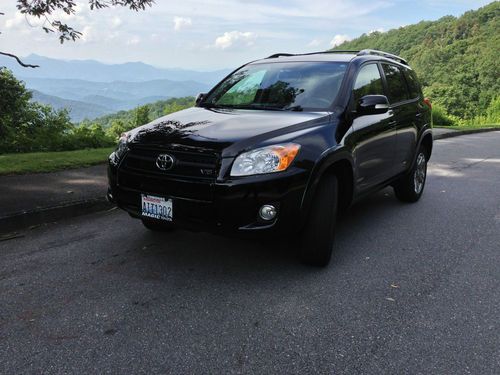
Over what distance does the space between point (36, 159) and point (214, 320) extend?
601cm

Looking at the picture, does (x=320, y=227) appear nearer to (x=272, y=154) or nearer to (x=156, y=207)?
(x=272, y=154)

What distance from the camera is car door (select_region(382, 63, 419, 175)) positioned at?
5.05 meters

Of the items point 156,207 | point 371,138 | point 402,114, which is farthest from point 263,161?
point 402,114

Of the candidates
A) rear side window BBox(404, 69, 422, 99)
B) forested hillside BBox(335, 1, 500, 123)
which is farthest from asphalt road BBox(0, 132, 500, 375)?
forested hillside BBox(335, 1, 500, 123)

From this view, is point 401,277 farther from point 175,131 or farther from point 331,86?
point 175,131

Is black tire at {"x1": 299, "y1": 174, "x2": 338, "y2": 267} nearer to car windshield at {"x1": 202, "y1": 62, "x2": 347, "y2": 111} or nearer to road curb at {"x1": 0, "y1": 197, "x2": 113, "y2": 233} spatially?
car windshield at {"x1": 202, "y1": 62, "x2": 347, "y2": 111}

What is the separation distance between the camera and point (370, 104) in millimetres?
4051

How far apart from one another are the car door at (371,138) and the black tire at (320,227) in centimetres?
60

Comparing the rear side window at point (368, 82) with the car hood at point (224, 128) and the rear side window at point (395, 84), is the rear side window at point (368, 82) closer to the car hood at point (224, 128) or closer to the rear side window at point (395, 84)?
the rear side window at point (395, 84)

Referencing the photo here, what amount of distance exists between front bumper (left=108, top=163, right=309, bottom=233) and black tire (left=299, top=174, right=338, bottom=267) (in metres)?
0.20

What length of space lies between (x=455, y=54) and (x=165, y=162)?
88.7 metres

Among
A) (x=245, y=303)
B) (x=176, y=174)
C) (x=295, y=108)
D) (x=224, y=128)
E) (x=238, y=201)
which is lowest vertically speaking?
(x=245, y=303)

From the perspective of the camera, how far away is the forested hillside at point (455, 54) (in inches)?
2547

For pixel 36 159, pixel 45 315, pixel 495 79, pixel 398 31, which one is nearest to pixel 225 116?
pixel 45 315
